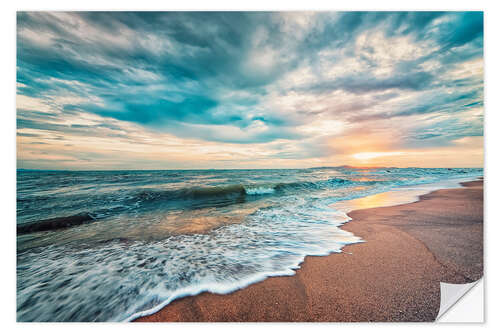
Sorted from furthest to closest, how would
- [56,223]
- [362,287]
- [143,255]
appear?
[56,223] < [143,255] < [362,287]

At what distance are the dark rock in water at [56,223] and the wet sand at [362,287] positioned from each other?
3.60m

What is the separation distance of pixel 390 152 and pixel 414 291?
11.5 feet

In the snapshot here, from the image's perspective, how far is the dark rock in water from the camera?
10.6 ft

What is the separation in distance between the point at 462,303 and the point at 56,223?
6.18m

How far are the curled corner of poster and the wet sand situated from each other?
0.06m

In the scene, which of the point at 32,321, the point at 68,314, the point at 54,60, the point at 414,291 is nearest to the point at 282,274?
the point at 414,291

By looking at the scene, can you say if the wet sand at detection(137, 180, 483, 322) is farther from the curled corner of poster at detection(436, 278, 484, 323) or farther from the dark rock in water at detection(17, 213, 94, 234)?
the dark rock in water at detection(17, 213, 94, 234)

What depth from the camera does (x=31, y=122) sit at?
89.7 inches

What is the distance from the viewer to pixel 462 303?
1.59 m

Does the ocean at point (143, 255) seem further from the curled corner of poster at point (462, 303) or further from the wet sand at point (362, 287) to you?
the curled corner of poster at point (462, 303)

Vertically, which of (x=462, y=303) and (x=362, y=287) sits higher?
(x=362, y=287)

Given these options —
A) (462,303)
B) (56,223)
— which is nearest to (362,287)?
(462,303)

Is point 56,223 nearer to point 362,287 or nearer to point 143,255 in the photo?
point 143,255
